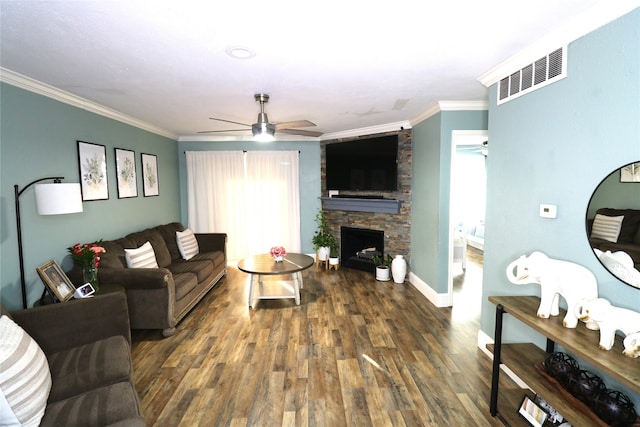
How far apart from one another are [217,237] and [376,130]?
3.16 meters

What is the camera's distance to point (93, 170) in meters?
3.50

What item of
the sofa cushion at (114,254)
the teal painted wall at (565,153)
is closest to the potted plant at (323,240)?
the sofa cushion at (114,254)

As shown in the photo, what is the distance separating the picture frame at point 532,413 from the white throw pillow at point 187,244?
13.9ft

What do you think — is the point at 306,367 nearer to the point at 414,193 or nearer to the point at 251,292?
the point at 251,292

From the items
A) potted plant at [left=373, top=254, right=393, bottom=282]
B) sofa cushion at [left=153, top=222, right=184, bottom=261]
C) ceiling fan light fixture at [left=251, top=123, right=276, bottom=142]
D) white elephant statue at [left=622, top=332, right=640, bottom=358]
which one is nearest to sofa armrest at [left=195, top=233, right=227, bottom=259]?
sofa cushion at [left=153, top=222, right=184, bottom=261]

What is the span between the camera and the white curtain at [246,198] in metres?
5.70

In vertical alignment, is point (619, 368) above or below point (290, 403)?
above

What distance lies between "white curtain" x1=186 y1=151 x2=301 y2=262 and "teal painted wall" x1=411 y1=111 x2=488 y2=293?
2425 mm

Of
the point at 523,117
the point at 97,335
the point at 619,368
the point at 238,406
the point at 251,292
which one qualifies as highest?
the point at 523,117

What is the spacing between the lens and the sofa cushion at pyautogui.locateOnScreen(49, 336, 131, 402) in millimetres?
1639

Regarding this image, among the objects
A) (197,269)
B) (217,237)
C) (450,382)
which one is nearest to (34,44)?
(197,269)

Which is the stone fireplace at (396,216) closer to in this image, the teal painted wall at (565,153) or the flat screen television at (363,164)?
the flat screen television at (363,164)

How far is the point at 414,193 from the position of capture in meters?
4.45

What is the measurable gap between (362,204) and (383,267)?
1105 mm
